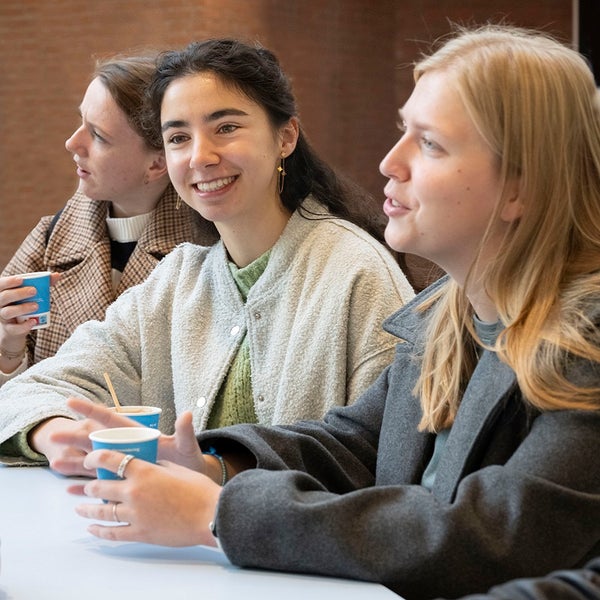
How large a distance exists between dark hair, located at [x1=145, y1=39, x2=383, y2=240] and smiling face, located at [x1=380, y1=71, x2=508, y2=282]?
839 millimetres

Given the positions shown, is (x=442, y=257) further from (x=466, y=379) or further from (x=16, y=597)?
(x=16, y=597)

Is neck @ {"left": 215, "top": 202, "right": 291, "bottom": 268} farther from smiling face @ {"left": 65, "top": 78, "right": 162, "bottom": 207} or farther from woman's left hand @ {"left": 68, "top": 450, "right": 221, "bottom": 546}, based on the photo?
woman's left hand @ {"left": 68, "top": 450, "right": 221, "bottom": 546}

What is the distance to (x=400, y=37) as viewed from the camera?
548cm

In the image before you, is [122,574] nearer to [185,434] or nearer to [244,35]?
[185,434]

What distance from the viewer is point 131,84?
10.0ft

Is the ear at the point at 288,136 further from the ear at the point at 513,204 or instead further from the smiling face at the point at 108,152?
the ear at the point at 513,204

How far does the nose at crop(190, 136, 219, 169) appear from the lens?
232cm

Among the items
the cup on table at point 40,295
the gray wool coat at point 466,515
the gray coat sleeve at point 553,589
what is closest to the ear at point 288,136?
the cup on table at point 40,295

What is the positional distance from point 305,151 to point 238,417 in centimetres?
68

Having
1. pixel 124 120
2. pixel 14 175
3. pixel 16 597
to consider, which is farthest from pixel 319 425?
pixel 14 175

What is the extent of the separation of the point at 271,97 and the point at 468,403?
1126mm

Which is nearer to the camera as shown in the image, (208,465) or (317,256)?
(208,465)

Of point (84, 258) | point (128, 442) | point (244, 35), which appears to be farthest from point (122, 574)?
point (244, 35)

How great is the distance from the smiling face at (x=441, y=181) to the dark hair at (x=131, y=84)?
5.06 feet
